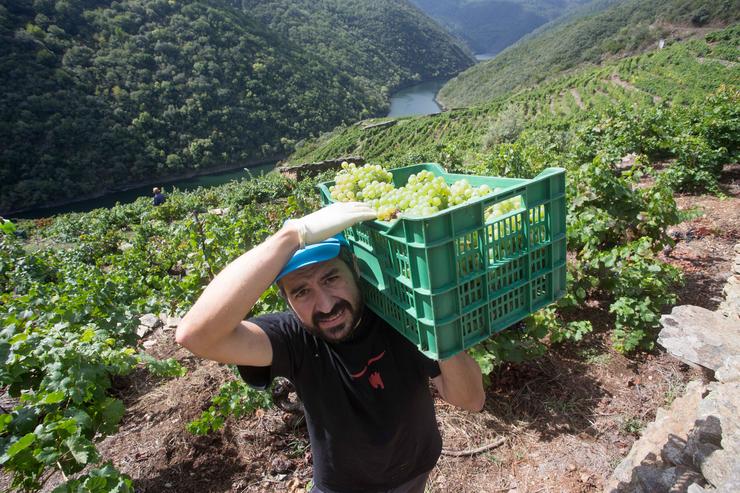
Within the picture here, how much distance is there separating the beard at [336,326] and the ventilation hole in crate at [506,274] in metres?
0.63

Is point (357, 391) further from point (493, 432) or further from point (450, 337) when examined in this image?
point (493, 432)

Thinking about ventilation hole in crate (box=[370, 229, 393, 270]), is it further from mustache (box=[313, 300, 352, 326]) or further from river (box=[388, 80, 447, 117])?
river (box=[388, 80, 447, 117])

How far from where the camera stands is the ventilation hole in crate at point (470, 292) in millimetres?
1561

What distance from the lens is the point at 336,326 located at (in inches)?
71.4

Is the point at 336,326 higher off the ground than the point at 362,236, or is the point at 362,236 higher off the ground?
the point at 362,236

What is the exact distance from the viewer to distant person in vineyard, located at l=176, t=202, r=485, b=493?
178 cm

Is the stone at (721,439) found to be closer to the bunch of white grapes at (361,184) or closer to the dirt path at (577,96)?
the bunch of white grapes at (361,184)

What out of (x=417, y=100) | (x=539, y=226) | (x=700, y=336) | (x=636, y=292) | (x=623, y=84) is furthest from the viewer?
(x=417, y=100)

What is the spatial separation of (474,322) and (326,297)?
2.15ft

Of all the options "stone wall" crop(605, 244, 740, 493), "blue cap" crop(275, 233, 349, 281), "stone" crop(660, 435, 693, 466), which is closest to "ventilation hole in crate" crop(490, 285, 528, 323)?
"blue cap" crop(275, 233, 349, 281)

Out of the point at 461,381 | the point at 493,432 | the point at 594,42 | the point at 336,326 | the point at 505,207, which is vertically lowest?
the point at 493,432

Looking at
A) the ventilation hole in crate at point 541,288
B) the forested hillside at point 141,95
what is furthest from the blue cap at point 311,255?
the forested hillside at point 141,95

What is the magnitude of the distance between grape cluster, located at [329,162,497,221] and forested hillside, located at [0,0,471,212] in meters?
67.6

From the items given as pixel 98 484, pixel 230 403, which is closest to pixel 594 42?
pixel 230 403
